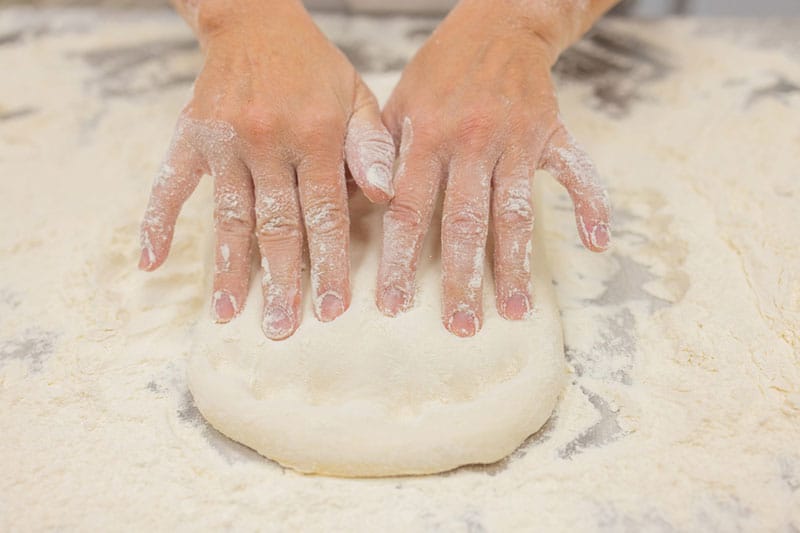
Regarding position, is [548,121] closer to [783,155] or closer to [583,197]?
[583,197]

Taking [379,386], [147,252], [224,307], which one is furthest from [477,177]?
[147,252]

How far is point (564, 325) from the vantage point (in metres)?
1.38

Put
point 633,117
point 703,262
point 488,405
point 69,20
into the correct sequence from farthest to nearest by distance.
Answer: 1. point 69,20
2. point 633,117
3. point 703,262
4. point 488,405

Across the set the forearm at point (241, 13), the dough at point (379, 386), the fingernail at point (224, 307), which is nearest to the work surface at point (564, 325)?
the dough at point (379, 386)

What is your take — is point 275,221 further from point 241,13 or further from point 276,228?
point 241,13

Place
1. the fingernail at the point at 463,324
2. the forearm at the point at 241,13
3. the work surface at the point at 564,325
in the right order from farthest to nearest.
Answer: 1. the forearm at the point at 241,13
2. the fingernail at the point at 463,324
3. the work surface at the point at 564,325

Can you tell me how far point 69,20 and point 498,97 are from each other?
1.90m

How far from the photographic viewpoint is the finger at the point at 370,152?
1214 mm

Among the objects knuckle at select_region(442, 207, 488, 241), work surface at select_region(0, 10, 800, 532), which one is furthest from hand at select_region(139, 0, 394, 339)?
work surface at select_region(0, 10, 800, 532)

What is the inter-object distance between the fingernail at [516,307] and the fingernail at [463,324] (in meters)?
0.07

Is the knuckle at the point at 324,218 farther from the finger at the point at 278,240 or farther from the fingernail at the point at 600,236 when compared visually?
the fingernail at the point at 600,236

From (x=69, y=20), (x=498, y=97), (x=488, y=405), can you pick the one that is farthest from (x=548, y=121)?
(x=69, y=20)

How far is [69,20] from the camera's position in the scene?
8.16 ft

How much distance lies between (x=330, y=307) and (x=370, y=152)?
290mm
